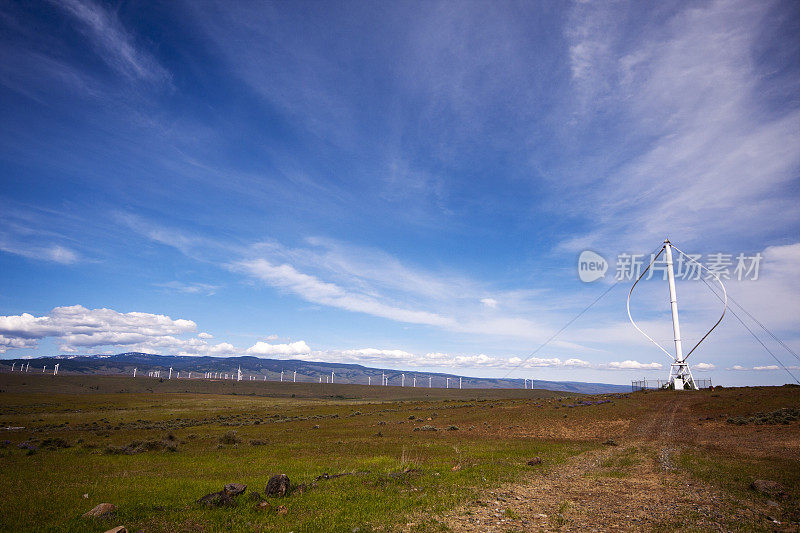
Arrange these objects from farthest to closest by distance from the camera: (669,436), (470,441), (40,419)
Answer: (40,419)
(470,441)
(669,436)

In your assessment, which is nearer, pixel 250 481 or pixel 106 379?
pixel 250 481

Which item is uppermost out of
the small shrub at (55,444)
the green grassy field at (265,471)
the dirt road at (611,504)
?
the dirt road at (611,504)

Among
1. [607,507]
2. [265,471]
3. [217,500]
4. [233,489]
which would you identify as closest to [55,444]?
[265,471]

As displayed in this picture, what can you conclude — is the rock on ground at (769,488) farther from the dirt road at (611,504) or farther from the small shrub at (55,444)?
the small shrub at (55,444)

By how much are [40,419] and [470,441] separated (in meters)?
64.3

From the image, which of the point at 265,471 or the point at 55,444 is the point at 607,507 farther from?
the point at 55,444

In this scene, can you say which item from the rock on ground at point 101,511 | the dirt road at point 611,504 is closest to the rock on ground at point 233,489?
the rock on ground at point 101,511

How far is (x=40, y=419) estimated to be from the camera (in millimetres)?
57906

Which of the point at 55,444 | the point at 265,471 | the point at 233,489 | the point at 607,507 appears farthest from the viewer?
the point at 55,444

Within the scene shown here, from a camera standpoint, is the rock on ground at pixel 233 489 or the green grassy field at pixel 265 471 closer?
the green grassy field at pixel 265 471

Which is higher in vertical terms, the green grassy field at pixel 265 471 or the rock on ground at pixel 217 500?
the rock on ground at pixel 217 500

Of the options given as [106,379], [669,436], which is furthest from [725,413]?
[106,379]

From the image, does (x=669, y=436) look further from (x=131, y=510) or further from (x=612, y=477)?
(x=131, y=510)

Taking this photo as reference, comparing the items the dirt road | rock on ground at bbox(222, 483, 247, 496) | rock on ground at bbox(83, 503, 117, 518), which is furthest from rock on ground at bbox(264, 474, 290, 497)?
the dirt road
